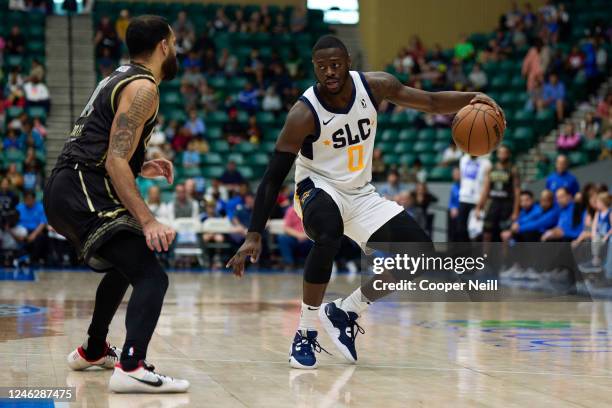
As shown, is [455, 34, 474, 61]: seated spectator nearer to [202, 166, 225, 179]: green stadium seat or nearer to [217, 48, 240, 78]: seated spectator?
[217, 48, 240, 78]: seated spectator

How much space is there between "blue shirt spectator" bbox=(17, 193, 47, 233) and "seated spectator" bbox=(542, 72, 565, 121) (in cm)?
950

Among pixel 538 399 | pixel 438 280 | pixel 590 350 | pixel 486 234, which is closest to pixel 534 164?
pixel 486 234

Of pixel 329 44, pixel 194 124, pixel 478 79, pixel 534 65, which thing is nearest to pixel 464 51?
pixel 478 79

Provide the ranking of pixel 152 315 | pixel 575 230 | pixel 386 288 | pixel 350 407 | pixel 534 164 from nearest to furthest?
pixel 350 407 < pixel 152 315 < pixel 386 288 < pixel 575 230 < pixel 534 164

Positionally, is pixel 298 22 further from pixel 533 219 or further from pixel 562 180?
pixel 533 219

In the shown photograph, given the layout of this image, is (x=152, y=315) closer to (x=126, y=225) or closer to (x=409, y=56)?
(x=126, y=225)

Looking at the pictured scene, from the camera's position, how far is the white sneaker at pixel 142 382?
485 cm

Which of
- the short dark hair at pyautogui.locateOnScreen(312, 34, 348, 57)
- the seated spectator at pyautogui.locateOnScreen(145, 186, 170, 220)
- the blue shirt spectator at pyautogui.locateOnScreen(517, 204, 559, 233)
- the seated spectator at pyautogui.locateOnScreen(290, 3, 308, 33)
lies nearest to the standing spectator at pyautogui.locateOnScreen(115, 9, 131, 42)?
the seated spectator at pyautogui.locateOnScreen(290, 3, 308, 33)

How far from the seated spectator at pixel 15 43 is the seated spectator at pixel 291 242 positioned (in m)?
8.04

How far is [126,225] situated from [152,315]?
442 millimetres

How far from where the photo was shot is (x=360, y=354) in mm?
6426

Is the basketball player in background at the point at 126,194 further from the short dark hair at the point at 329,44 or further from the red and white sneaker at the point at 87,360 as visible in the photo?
the short dark hair at the point at 329,44

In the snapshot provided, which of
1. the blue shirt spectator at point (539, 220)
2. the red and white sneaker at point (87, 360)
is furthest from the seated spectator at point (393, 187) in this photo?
the red and white sneaker at point (87, 360)

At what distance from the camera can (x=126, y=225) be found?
A: 490cm
